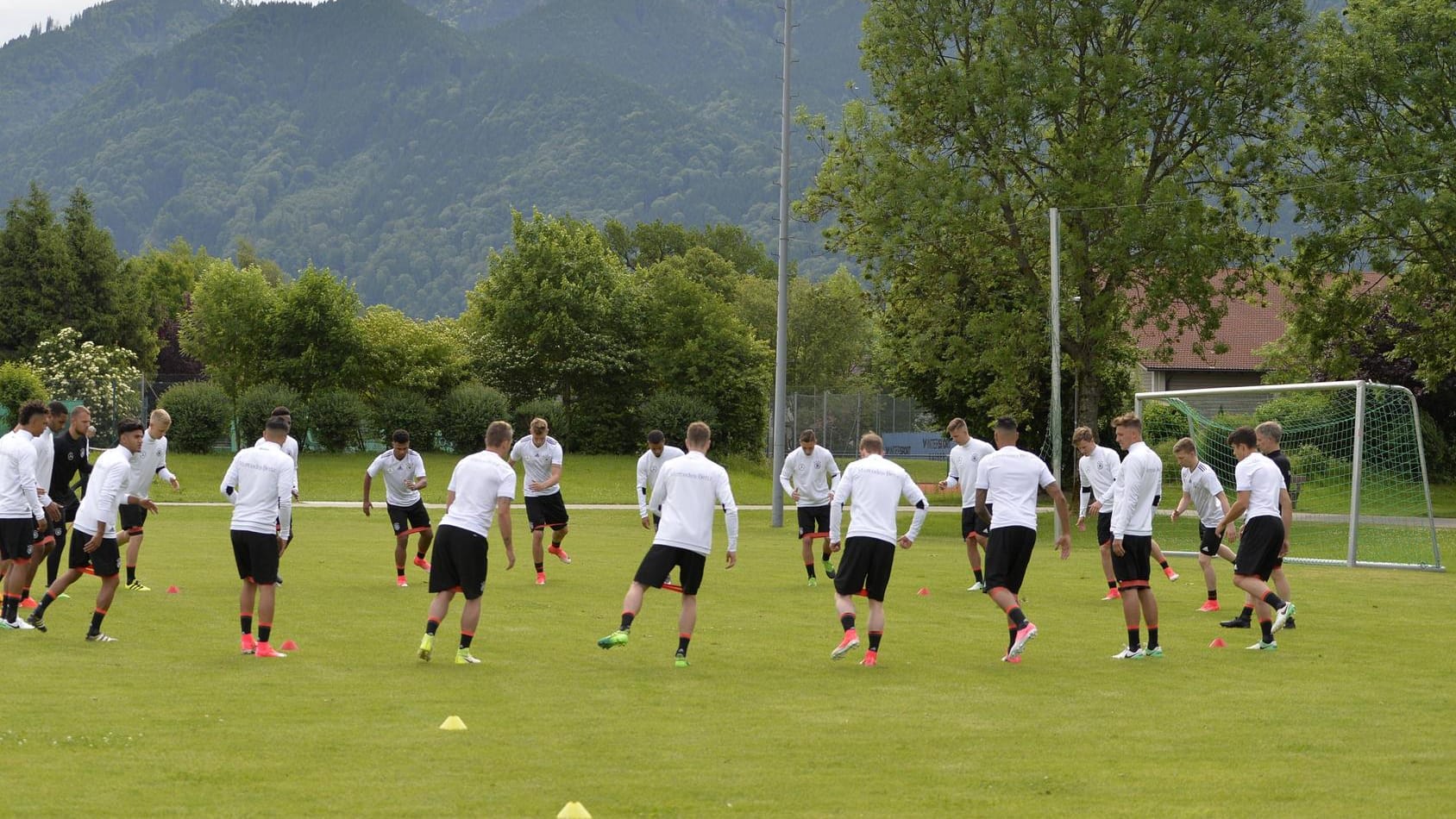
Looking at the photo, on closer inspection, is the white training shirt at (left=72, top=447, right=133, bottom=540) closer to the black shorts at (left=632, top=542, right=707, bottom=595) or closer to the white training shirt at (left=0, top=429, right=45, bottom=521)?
the white training shirt at (left=0, top=429, right=45, bottom=521)

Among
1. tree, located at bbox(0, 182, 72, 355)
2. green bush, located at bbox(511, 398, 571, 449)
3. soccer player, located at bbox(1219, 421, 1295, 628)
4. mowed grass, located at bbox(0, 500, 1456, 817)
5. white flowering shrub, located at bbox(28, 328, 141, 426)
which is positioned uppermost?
tree, located at bbox(0, 182, 72, 355)

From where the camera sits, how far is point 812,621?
1627 cm

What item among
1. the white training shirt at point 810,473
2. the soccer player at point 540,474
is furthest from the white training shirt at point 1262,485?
the soccer player at point 540,474

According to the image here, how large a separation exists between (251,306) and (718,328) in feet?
60.2

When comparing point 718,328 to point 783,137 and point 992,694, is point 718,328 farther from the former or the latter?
point 992,694

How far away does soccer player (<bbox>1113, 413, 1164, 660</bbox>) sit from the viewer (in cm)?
1371

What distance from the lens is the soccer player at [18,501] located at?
14055 mm

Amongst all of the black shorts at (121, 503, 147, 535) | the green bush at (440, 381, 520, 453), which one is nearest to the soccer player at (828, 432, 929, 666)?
the black shorts at (121, 503, 147, 535)

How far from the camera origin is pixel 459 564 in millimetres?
12820

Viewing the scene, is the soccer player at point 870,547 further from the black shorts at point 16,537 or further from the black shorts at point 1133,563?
the black shorts at point 16,537

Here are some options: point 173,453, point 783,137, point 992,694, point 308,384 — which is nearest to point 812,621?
point 992,694

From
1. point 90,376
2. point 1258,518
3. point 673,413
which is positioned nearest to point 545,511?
point 1258,518

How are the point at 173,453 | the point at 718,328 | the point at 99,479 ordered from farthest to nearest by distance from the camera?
1. the point at 718,328
2. the point at 173,453
3. the point at 99,479

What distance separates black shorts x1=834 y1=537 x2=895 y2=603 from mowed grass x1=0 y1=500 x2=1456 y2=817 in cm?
67
